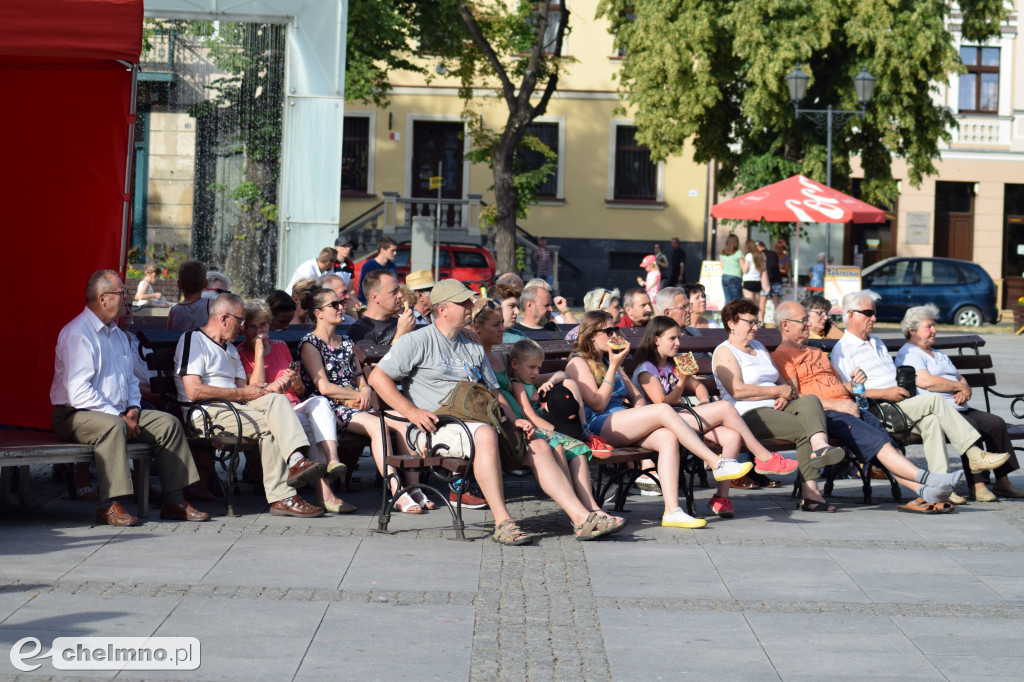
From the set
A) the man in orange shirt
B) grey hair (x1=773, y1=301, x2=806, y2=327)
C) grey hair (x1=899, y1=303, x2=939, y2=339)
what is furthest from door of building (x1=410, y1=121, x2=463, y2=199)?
the man in orange shirt

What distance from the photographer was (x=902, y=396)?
374 inches

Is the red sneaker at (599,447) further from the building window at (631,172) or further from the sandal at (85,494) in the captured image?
the building window at (631,172)

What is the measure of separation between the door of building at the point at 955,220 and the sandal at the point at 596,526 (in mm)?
32318

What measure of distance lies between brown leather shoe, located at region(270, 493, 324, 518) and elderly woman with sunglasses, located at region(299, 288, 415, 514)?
22cm

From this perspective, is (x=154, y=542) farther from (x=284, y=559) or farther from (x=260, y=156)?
(x=260, y=156)

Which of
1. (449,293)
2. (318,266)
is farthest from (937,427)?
(318,266)

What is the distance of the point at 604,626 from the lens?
5754 millimetres

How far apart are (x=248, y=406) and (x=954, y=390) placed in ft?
16.0

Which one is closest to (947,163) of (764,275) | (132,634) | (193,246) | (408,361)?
(764,275)

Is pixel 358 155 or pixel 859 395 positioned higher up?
pixel 358 155

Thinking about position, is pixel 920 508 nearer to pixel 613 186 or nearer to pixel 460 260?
pixel 460 260

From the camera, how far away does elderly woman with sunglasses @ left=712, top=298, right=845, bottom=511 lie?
874 cm

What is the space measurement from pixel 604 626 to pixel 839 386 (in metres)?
4.18

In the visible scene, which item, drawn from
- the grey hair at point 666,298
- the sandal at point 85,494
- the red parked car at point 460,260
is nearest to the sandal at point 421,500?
the sandal at point 85,494
